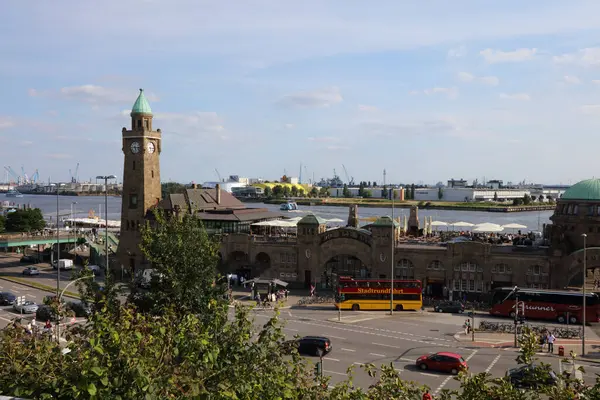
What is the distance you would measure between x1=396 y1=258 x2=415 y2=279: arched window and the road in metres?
7.56

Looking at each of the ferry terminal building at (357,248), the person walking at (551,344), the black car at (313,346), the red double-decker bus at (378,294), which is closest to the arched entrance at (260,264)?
the ferry terminal building at (357,248)

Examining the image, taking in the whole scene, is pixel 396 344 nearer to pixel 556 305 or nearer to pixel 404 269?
pixel 556 305

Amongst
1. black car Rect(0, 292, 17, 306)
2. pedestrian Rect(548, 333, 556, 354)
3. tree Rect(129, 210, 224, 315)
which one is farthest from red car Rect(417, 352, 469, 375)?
black car Rect(0, 292, 17, 306)

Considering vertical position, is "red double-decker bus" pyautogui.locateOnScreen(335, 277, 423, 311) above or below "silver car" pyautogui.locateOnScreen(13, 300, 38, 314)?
above

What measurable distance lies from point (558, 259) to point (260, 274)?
3168 cm

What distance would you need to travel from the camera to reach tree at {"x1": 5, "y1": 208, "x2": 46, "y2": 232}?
104 meters

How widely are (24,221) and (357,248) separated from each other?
68.1 meters

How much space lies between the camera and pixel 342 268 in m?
68.5

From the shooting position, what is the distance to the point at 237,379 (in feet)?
42.5

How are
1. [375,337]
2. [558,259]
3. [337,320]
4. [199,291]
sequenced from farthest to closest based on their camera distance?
[558,259] → [337,320] → [375,337] → [199,291]

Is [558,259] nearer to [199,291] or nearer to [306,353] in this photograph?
[306,353]

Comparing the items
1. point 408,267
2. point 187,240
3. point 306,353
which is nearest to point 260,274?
point 408,267

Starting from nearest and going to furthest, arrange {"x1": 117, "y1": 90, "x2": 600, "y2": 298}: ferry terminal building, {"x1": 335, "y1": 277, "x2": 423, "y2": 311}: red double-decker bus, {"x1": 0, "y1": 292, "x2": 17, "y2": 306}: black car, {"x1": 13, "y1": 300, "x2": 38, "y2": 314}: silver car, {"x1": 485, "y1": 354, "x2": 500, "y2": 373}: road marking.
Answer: {"x1": 485, "y1": 354, "x2": 500, "y2": 373}: road marking, {"x1": 13, "y1": 300, "x2": 38, "y2": 314}: silver car, {"x1": 335, "y1": 277, "x2": 423, "y2": 311}: red double-decker bus, {"x1": 117, "y1": 90, "x2": 600, "y2": 298}: ferry terminal building, {"x1": 0, "y1": 292, "x2": 17, "y2": 306}: black car

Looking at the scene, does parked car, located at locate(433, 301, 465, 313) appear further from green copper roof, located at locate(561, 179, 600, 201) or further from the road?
green copper roof, located at locate(561, 179, 600, 201)
